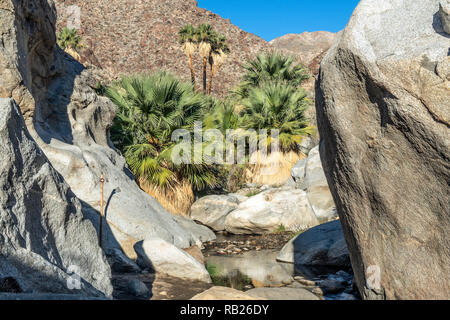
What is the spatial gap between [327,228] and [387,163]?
479 centimetres

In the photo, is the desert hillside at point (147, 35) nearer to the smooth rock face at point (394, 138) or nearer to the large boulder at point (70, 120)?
the large boulder at point (70, 120)

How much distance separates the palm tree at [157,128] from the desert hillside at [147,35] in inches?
1429

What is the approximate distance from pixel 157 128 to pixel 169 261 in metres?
5.07

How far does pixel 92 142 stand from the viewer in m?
8.14

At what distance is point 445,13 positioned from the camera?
230 centimetres

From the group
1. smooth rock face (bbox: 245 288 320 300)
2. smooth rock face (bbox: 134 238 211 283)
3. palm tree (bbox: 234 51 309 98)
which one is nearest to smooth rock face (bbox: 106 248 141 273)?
smooth rock face (bbox: 134 238 211 283)

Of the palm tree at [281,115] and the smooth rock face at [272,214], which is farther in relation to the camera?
the palm tree at [281,115]

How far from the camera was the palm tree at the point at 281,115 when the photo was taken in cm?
1472

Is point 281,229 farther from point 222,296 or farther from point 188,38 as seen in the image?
point 188,38

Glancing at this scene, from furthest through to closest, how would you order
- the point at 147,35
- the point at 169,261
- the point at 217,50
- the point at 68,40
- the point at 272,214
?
the point at 147,35 → the point at 217,50 → the point at 68,40 → the point at 272,214 → the point at 169,261

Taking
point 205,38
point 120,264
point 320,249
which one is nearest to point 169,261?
point 120,264

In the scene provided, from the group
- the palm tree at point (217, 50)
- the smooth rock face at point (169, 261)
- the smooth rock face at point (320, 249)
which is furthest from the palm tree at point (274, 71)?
the smooth rock face at point (169, 261)

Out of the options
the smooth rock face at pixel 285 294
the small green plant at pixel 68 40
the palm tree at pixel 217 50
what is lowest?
the smooth rock face at pixel 285 294
